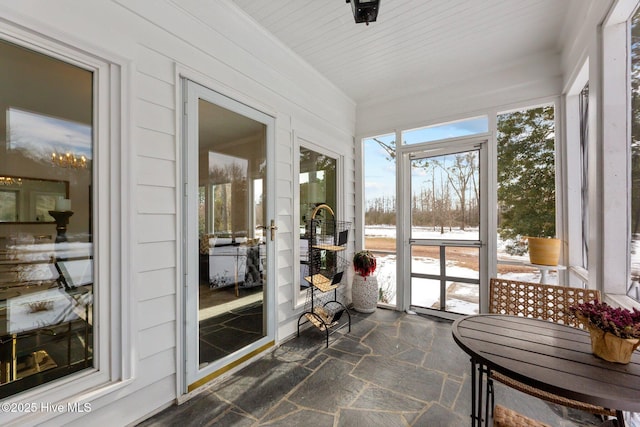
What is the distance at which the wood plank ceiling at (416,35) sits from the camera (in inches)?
87.7

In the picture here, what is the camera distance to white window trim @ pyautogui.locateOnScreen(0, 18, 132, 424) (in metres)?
1.56

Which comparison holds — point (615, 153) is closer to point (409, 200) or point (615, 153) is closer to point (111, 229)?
point (409, 200)

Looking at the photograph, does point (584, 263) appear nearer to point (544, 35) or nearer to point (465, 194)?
point (465, 194)

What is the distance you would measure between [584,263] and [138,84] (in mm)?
4061

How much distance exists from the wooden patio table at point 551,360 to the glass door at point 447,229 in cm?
188

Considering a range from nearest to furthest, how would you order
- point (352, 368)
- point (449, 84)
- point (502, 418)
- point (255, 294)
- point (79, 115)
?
point (502, 418), point (79, 115), point (352, 368), point (255, 294), point (449, 84)

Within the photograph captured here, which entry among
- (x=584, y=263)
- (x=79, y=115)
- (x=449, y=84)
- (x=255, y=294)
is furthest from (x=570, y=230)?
(x=79, y=115)

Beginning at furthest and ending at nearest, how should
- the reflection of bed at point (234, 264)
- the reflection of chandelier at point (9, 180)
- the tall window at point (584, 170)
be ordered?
the tall window at point (584, 170), the reflection of bed at point (234, 264), the reflection of chandelier at point (9, 180)

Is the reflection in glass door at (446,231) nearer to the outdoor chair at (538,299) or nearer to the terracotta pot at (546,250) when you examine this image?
the terracotta pot at (546,250)

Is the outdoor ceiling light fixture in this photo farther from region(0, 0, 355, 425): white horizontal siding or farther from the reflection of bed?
the reflection of bed

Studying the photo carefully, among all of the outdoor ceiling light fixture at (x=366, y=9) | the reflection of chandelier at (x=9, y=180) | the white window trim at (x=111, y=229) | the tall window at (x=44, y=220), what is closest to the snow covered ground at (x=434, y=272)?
the outdoor ceiling light fixture at (x=366, y=9)

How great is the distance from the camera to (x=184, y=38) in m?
1.93

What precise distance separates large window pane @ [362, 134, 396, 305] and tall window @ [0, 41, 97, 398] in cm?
329

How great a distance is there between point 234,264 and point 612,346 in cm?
237
